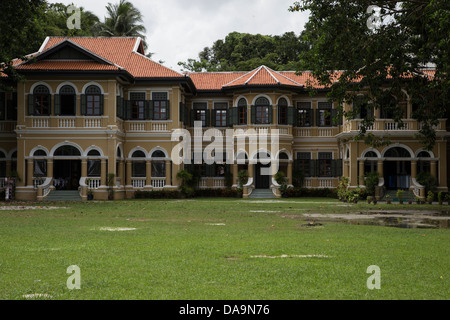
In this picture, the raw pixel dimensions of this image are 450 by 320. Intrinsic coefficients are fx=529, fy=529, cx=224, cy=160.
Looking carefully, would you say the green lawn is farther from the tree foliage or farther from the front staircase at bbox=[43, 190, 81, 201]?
the tree foliage

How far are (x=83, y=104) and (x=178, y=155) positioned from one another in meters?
6.25

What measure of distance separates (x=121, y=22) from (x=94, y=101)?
20.4 meters

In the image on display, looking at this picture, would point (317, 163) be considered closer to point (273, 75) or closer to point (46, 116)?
point (273, 75)

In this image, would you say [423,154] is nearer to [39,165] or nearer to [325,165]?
[325,165]

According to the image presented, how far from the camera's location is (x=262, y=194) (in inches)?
1294

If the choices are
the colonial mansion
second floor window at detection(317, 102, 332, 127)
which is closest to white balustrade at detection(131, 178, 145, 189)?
the colonial mansion

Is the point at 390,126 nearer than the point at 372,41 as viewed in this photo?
No

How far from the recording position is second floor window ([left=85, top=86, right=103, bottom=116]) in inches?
1153

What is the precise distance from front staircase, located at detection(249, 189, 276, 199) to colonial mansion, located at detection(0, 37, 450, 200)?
309 millimetres

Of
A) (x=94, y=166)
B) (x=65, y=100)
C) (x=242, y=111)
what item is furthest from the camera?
(x=242, y=111)

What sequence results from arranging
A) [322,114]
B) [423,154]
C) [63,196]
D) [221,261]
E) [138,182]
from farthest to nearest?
[322,114] < [138,182] < [423,154] < [63,196] < [221,261]

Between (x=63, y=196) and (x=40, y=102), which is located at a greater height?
(x=40, y=102)

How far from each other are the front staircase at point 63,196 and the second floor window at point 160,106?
660 cm

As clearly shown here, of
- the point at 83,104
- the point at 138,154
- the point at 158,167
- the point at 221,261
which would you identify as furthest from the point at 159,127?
the point at 221,261
